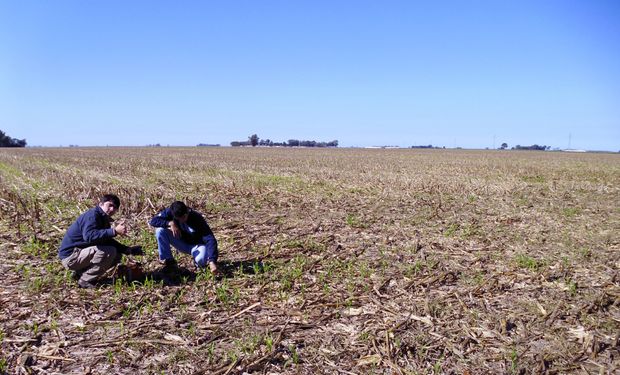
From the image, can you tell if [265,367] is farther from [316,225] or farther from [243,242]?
[316,225]

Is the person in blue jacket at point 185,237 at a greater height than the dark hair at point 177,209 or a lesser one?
lesser

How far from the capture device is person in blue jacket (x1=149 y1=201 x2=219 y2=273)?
6.89 m

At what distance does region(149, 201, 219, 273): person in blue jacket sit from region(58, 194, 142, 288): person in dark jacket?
2.12ft

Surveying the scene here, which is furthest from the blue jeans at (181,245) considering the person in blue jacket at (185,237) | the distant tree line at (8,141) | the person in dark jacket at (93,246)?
the distant tree line at (8,141)

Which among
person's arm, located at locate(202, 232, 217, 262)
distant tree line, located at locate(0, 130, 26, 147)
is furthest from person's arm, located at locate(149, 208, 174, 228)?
distant tree line, located at locate(0, 130, 26, 147)

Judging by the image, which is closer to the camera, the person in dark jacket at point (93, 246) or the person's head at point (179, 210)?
the person in dark jacket at point (93, 246)

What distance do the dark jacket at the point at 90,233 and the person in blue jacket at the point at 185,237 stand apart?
68 cm

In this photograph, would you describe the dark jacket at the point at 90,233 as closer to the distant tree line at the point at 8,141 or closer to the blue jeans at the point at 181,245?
the blue jeans at the point at 181,245

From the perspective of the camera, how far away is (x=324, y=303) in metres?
5.93

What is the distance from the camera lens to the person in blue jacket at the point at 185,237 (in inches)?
271

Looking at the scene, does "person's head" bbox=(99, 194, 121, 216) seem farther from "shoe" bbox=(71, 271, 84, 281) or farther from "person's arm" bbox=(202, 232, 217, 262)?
"person's arm" bbox=(202, 232, 217, 262)

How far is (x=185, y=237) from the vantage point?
7.09 metres

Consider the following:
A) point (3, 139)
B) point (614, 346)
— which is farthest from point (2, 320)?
point (3, 139)

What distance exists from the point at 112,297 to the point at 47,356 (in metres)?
1.50
